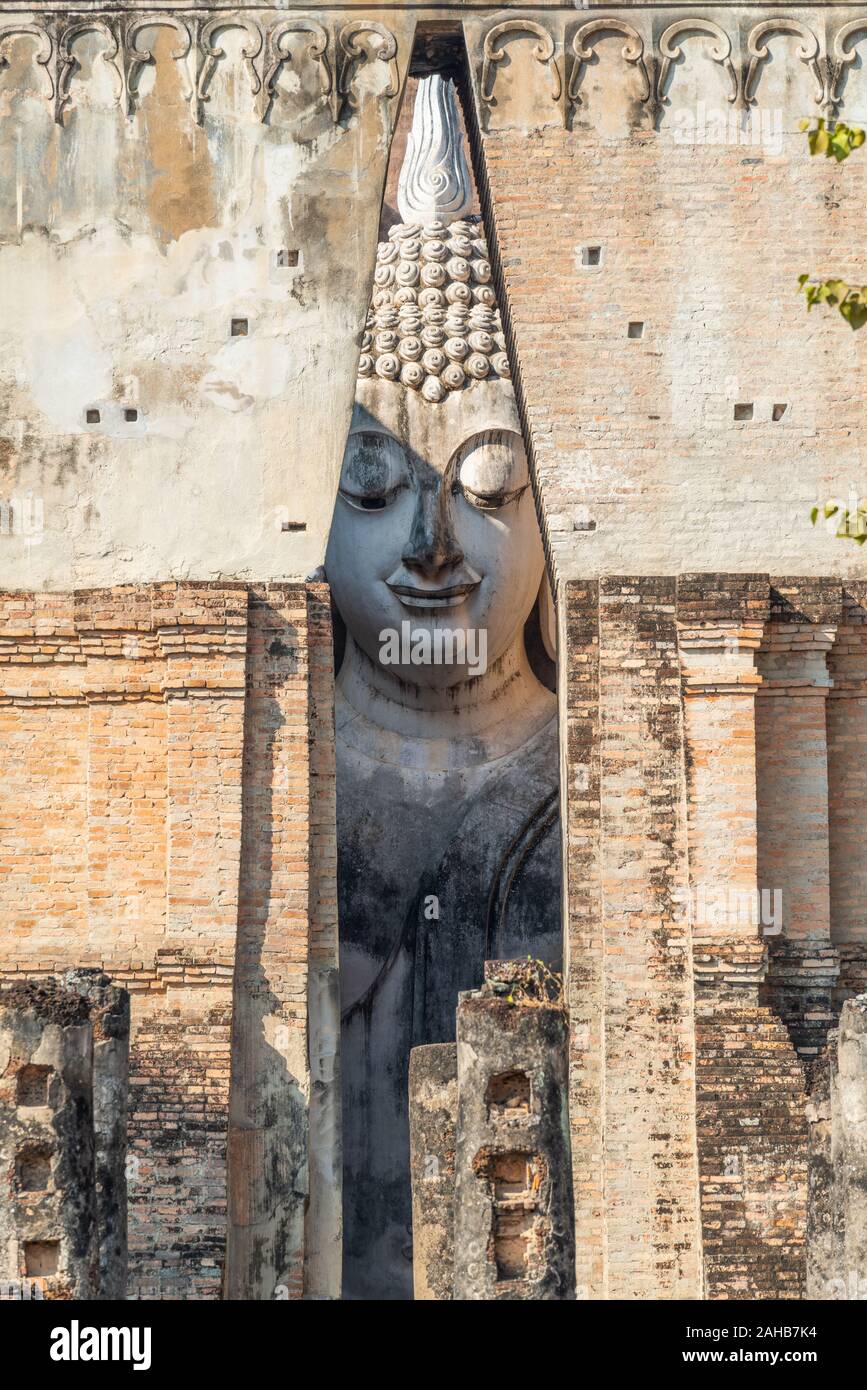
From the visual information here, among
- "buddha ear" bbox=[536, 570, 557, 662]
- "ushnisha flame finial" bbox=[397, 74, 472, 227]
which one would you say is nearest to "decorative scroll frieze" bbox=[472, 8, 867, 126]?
"ushnisha flame finial" bbox=[397, 74, 472, 227]

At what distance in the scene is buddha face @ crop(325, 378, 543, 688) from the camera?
18.9m

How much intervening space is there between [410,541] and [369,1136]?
3.76 meters

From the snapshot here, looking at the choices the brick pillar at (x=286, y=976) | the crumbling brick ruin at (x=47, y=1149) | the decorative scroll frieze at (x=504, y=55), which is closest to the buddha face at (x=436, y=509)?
the brick pillar at (x=286, y=976)

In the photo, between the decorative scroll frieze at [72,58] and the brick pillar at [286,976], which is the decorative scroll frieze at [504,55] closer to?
the decorative scroll frieze at [72,58]

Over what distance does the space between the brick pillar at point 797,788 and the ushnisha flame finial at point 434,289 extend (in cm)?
296

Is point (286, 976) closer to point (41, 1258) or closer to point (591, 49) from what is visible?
point (41, 1258)

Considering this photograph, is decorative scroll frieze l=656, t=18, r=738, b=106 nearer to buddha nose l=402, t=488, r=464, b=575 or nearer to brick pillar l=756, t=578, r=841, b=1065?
buddha nose l=402, t=488, r=464, b=575

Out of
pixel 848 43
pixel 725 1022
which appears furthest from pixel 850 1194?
pixel 848 43

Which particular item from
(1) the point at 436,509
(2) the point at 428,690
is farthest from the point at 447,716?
(1) the point at 436,509

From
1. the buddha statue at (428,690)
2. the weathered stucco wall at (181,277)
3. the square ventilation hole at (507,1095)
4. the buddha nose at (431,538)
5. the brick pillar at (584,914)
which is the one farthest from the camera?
the buddha nose at (431,538)

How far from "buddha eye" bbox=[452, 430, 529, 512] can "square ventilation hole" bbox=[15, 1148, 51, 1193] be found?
261 inches

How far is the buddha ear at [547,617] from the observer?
19.2m

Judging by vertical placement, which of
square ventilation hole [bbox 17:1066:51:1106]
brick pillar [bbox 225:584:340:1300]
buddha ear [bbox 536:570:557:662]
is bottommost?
square ventilation hole [bbox 17:1066:51:1106]

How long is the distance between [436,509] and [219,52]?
3.15 metres
